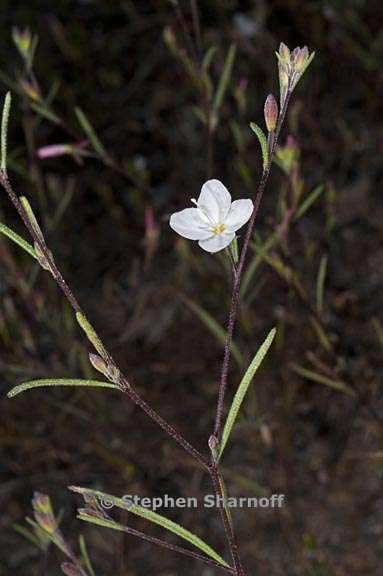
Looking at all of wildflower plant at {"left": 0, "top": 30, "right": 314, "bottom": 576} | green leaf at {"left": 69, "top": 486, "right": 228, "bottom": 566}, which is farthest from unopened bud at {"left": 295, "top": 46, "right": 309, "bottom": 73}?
green leaf at {"left": 69, "top": 486, "right": 228, "bottom": 566}

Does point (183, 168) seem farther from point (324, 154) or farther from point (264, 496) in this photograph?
point (264, 496)

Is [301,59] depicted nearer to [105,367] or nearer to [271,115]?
[271,115]

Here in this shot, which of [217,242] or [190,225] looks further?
[190,225]

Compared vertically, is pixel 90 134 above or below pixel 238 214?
above

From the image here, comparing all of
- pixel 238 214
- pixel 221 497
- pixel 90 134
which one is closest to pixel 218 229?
pixel 238 214

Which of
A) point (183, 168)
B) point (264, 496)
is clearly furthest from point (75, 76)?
point (264, 496)

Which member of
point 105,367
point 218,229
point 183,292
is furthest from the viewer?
point 183,292

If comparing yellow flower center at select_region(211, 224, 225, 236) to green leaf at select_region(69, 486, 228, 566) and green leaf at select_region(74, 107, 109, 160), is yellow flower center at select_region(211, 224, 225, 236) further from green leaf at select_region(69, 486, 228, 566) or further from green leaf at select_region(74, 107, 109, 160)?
green leaf at select_region(74, 107, 109, 160)

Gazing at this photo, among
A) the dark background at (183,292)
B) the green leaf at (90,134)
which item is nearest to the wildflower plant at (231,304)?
the green leaf at (90,134)
